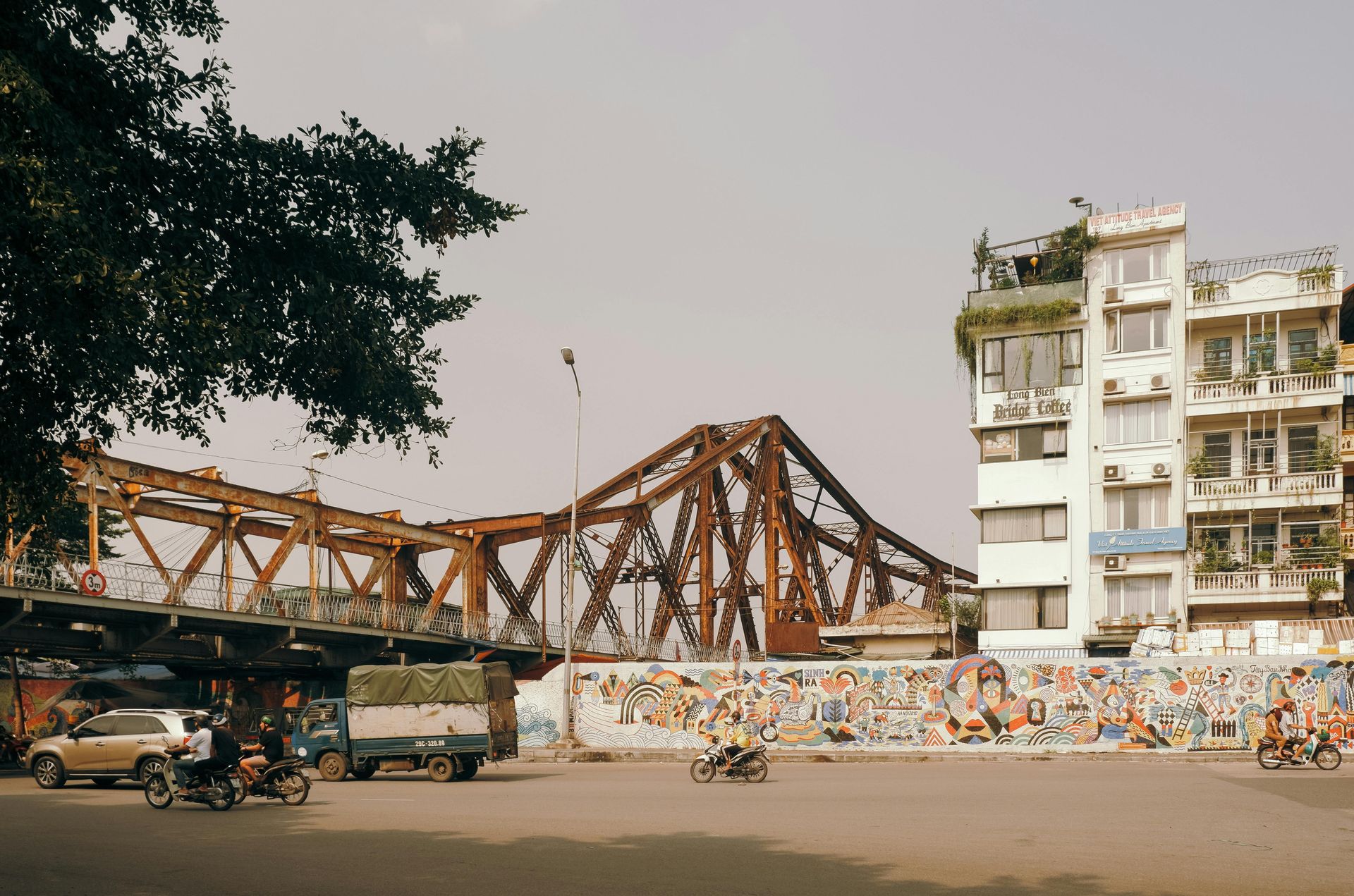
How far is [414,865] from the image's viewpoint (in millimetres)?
13398

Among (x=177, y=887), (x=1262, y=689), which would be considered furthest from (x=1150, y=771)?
(x=177, y=887)

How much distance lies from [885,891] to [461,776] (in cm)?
2022

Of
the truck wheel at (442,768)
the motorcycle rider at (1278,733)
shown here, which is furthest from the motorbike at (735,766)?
the motorcycle rider at (1278,733)

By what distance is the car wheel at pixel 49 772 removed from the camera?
28.0 metres

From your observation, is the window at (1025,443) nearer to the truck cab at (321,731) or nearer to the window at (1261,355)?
the window at (1261,355)

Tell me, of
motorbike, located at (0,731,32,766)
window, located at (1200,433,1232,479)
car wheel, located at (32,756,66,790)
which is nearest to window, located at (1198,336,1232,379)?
window, located at (1200,433,1232,479)

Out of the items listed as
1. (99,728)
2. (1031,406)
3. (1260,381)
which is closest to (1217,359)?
(1260,381)

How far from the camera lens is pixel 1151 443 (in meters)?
46.7

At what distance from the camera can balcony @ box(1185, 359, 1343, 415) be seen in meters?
44.1

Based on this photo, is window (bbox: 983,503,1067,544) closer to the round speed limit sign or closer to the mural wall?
the mural wall

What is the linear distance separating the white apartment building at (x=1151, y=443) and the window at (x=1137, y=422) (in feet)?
0.19

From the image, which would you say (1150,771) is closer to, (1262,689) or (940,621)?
(1262,689)

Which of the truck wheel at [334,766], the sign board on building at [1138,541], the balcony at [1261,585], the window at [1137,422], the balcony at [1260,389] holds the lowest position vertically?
the truck wheel at [334,766]

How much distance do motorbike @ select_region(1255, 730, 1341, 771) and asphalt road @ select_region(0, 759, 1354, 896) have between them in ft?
11.6
